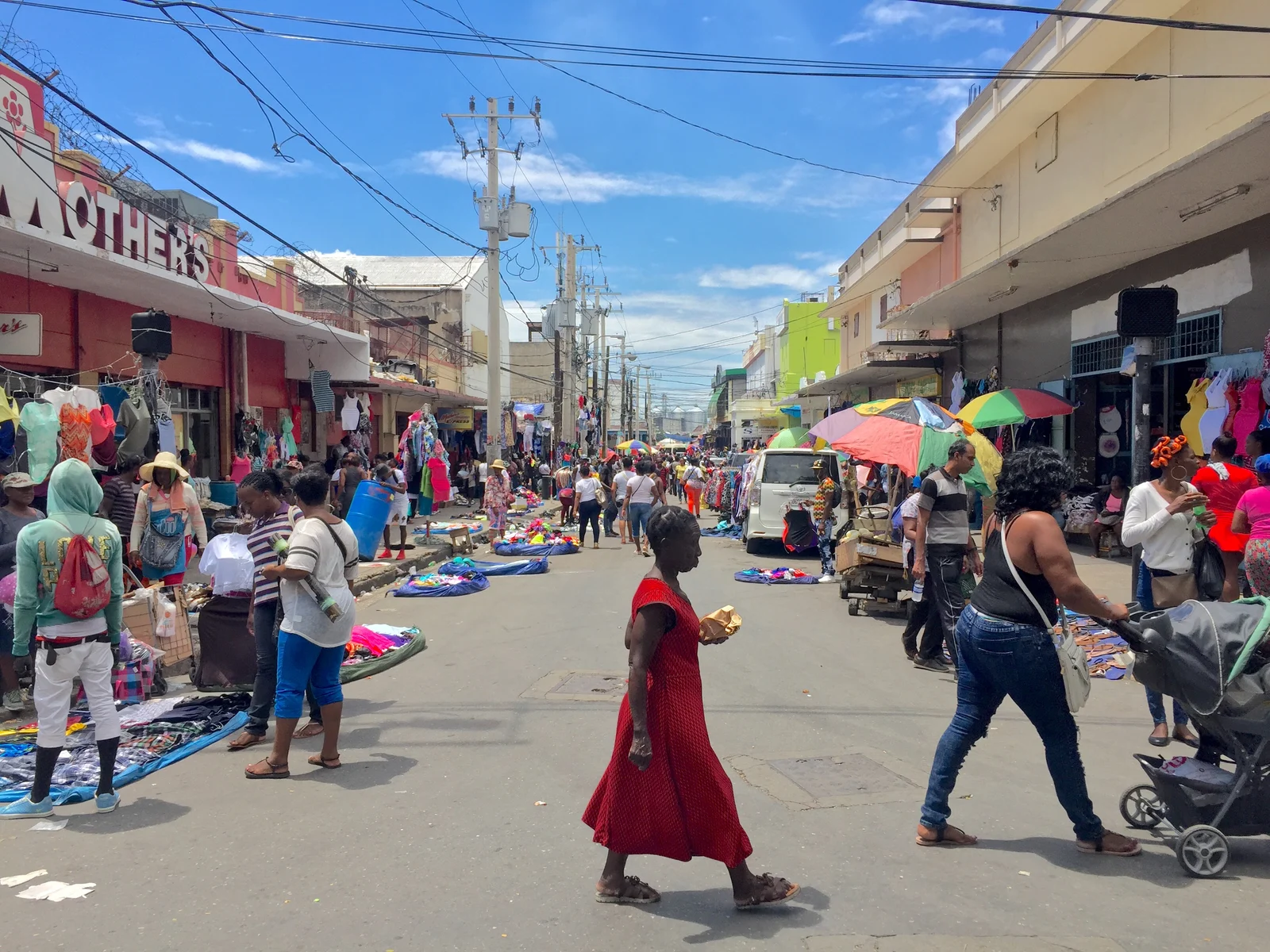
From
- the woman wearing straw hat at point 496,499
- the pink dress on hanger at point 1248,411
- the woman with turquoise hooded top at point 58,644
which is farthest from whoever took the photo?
the woman wearing straw hat at point 496,499

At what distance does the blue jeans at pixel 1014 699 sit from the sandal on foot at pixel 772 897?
0.90 m

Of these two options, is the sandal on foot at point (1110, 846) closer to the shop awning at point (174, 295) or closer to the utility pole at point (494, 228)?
the shop awning at point (174, 295)

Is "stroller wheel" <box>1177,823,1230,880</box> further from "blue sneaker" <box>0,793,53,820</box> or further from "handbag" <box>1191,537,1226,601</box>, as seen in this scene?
"blue sneaker" <box>0,793,53,820</box>

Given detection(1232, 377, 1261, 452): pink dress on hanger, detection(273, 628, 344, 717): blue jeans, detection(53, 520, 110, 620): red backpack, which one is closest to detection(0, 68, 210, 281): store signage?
detection(53, 520, 110, 620): red backpack

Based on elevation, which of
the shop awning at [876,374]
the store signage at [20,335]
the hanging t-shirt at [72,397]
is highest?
the shop awning at [876,374]

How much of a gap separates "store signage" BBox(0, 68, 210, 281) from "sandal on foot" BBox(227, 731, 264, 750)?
6.18m

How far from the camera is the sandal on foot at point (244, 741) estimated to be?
5851 millimetres

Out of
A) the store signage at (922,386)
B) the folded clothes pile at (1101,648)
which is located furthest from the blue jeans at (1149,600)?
the store signage at (922,386)

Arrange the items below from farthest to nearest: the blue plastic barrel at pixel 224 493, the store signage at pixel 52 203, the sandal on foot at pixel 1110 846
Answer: the blue plastic barrel at pixel 224 493, the store signage at pixel 52 203, the sandal on foot at pixel 1110 846

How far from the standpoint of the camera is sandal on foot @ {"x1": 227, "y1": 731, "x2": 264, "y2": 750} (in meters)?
5.85

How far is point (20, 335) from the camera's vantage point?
10.5 meters

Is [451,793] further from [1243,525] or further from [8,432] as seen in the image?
[8,432]

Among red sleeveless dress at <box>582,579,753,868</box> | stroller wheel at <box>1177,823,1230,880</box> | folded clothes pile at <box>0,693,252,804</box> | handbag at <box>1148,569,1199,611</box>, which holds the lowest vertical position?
folded clothes pile at <box>0,693,252,804</box>

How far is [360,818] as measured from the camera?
4.69 m
